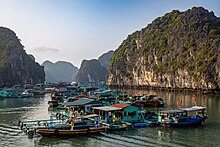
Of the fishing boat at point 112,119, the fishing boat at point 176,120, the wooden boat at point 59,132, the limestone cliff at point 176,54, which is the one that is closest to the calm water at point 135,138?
the wooden boat at point 59,132

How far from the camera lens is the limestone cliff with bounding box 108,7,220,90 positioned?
101500 mm

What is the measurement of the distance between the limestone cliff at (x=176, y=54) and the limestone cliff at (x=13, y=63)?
58009mm

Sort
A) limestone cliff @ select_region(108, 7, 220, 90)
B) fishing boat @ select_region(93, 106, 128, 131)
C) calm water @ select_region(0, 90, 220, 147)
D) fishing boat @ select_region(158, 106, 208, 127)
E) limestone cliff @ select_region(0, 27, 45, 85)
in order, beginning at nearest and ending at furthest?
calm water @ select_region(0, 90, 220, 147)
fishing boat @ select_region(93, 106, 128, 131)
fishing boat @ select_region(158, 106, 208, 127)
limestone cliff @ select_region(108, 7, 220, 90)
limestone cliff @ select_region(0, 27, 45, 85)

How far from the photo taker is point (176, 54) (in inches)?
4823

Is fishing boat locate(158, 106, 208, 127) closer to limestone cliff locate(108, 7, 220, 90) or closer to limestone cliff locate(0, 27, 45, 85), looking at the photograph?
limestone cliff locate(108, 7, 220, 90)

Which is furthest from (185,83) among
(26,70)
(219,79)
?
(26,70)

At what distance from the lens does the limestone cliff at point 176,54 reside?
10150 centimetres

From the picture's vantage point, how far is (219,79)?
9275cm

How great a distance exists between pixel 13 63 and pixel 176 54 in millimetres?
97922

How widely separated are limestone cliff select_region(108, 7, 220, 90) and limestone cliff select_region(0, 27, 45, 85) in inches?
2284

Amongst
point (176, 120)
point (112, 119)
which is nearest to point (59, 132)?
point (112, 119)

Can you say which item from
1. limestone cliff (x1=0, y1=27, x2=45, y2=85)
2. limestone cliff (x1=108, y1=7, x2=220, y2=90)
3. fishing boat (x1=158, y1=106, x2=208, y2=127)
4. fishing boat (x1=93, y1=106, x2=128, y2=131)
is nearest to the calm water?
fishing boat (x1=158, y1=106, x2=208, y2=127)

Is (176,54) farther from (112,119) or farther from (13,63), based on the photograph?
(13,63)

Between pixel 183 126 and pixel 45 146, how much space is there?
647 inches
